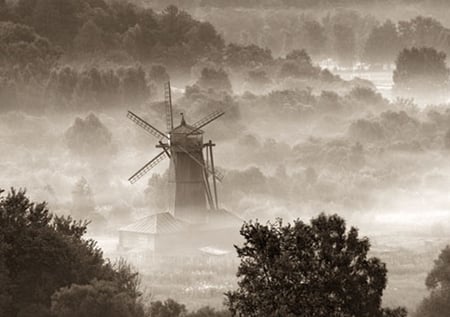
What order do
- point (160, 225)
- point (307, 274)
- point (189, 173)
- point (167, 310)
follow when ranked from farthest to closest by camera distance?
1. point (160, 225)
2. point (189, 173)
3. point (167, 310)
4. point (307, 274)

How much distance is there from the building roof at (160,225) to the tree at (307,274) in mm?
90438

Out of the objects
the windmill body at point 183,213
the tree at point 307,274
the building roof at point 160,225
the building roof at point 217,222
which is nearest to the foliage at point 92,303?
Answer: the tree at point 307,274

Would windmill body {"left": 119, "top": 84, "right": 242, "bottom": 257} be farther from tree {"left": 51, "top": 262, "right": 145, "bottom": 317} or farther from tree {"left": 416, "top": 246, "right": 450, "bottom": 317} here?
tree {"left": 51, "top": 262, "right": 145, "bottom": 317}

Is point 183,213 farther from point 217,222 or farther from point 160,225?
point 217,222

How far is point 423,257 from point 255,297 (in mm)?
99822

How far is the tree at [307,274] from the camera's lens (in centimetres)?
8456

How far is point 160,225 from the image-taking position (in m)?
182

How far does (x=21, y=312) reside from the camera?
341ft

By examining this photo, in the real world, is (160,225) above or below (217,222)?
below

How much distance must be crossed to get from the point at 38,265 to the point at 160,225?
72.1 m

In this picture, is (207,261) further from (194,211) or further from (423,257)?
(423,257)

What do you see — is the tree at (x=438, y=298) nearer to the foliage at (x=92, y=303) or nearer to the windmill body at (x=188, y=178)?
the foliage at (x=92, y=303)

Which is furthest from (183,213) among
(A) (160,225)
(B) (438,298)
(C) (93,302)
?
(C) (93,302)

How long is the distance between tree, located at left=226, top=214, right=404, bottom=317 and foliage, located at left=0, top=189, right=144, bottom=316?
1864 cm
